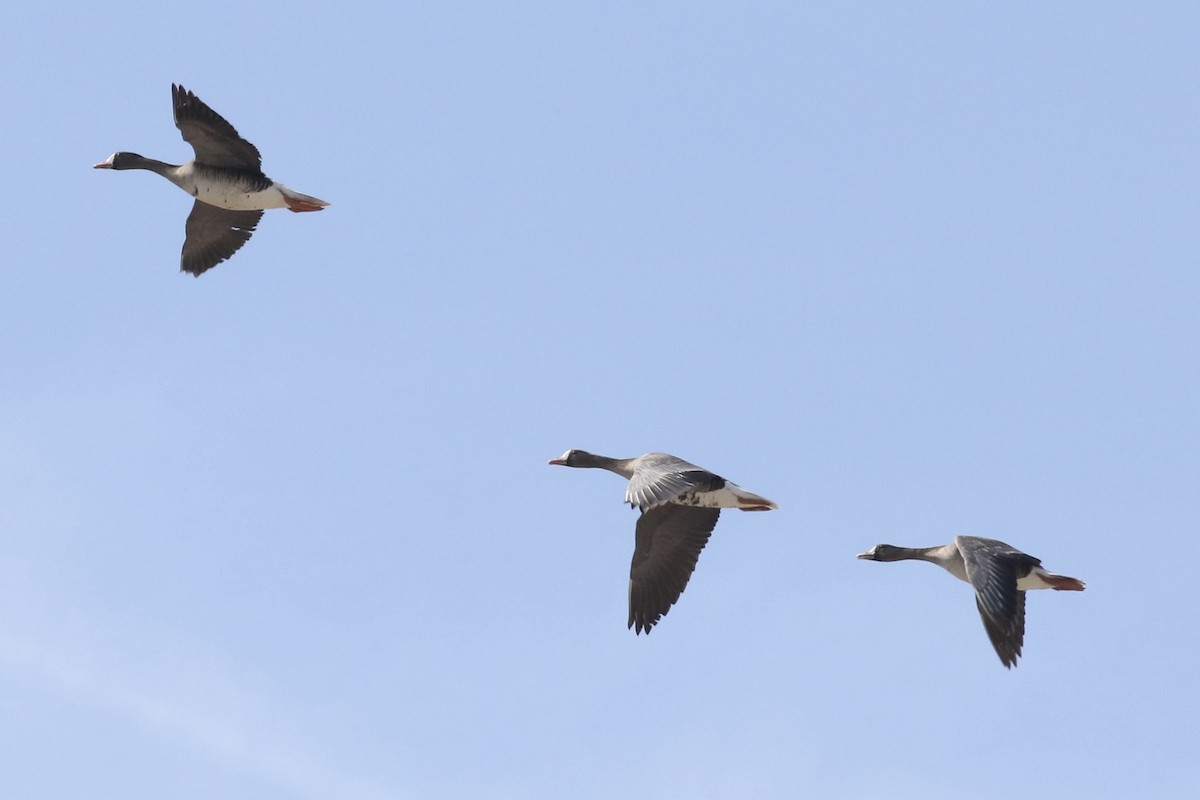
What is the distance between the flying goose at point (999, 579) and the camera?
24.7 meters

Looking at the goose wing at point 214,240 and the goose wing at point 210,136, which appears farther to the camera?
the goose wing at point 214,240

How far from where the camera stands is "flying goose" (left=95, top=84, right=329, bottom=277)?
1134 inches

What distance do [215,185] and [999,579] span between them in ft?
42.1

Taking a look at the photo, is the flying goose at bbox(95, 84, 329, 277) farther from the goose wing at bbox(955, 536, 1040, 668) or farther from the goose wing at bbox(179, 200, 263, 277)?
the goose wing at bbox(955, 536, 1040, 668)

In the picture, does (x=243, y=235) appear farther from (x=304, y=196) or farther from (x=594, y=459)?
(x=594, y=459)

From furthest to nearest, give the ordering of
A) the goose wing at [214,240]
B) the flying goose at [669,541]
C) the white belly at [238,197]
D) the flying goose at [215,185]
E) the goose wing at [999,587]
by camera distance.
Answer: the goose wing at [214,240], the white belly at [238,197], the flying goose at [215,185], the flying goose at [669,541], the goose wing at [999,587]

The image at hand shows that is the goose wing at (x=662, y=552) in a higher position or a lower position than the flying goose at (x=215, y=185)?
lower

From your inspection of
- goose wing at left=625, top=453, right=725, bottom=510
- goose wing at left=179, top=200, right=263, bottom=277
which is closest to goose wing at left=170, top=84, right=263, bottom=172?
goose wing at left=179, top=200, right=263, bottom=277

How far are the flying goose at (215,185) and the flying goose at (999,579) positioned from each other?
10.6 metres

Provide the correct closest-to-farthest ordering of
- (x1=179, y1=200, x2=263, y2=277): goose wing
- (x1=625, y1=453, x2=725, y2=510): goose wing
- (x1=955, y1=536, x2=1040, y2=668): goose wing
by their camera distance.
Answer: (x1=955, y1=536, x2=1040, y2=668): goose wing → (x1=625, y1=453, x2=725, y2=510): goose wing → (x1=179, y1=200, x2=263, y2=277): goose wing

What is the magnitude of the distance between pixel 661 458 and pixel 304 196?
6652mm

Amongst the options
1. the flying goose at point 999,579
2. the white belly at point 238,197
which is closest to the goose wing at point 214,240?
the white belly at point 238,197

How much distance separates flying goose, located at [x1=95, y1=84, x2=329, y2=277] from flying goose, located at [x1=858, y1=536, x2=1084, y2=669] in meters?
10.6

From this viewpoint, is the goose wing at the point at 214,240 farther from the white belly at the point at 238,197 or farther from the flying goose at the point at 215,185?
the white belly at the point at 238,197
